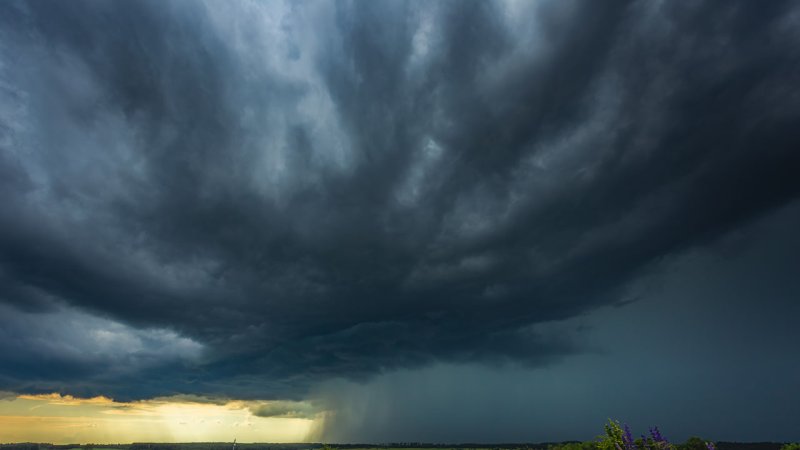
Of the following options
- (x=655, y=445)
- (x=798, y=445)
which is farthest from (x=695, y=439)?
(x=655, y=445)

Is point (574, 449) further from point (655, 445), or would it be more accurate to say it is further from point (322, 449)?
point (655, 445)

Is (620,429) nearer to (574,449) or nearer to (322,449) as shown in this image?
(322,449)

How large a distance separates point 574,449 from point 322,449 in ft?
606

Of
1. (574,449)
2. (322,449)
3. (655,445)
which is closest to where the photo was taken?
(655,445)

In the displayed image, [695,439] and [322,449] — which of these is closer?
[322,449]

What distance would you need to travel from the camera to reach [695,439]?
143 meters

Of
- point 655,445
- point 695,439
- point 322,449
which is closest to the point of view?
point 655,445

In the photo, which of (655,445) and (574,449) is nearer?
(655,445)

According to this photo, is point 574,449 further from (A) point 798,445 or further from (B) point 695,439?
(A) point 798,445

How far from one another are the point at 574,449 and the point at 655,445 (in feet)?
673

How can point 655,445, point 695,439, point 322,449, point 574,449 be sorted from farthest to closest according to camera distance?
point 574,449
point 695,439
point 322,449
point 655,445

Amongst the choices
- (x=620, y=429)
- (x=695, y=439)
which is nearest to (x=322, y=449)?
(x=620, y=429)

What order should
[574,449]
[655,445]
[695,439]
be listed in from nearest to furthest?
[655,445], [695,439], [574,449]

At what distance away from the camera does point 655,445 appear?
58.7ft
